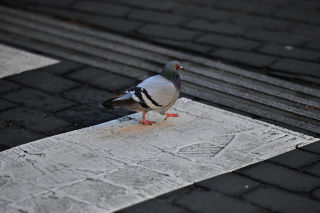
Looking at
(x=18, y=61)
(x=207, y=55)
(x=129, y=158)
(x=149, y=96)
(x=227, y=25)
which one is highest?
(x=227, y=25)

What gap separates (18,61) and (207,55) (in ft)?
6.56

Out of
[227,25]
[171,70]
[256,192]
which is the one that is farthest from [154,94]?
[227,25]

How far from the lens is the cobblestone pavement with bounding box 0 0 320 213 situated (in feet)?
11.9

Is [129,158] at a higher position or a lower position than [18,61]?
lower

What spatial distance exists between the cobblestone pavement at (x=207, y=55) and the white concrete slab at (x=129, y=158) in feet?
0.46

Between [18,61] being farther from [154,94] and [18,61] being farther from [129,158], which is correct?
[129,158]

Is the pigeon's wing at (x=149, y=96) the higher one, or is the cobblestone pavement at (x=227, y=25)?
the cobblestone pavement at (x=227, y=25)

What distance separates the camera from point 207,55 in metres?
6.11

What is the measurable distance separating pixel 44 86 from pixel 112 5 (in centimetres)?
249

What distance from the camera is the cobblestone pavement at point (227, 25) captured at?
5.95m

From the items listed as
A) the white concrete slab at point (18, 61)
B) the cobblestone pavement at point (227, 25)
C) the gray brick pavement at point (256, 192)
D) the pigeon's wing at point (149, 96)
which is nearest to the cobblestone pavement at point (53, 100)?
the white concrete slab at point (18, 61)

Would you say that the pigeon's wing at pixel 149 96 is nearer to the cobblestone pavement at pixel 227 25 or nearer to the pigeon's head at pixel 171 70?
the pigeon's head at pixel 171 70

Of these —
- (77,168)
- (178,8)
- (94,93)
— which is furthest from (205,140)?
(178,8)

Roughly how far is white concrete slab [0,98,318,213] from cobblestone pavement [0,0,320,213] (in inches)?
5.6
